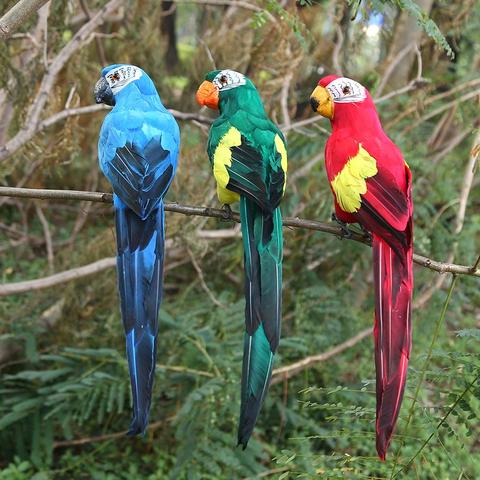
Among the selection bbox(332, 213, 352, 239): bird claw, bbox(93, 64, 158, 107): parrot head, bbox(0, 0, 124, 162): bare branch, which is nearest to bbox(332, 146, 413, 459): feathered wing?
bbox(332, 213, 352, 239): bird claw

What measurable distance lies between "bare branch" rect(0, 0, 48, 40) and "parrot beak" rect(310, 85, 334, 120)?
65cm

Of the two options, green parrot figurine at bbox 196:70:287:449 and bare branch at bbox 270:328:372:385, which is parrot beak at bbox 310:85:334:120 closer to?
green parrot figurine at bbox 196:70:287:449

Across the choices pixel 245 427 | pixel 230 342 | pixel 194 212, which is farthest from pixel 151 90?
→ pixel 230 342

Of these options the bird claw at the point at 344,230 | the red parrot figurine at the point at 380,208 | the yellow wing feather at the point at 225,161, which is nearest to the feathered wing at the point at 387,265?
the red parrot figurine at the point at 380,208

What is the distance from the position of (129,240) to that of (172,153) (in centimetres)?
27

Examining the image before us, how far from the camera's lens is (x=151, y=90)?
166 cm

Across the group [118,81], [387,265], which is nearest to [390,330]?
[387,265]

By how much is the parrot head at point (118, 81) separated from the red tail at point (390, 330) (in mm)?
689

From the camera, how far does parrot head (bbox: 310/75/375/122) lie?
1617 millimetres

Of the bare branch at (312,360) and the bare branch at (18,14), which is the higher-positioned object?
the bare branch at (18,14)

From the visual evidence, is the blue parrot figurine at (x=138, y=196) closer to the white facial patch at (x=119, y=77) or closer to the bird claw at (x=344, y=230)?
the white facial patch at (x=119, y=77)

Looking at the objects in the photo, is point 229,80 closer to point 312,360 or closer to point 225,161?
point 225,161

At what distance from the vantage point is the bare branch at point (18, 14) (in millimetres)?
1331

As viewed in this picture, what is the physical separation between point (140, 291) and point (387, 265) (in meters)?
0.50
